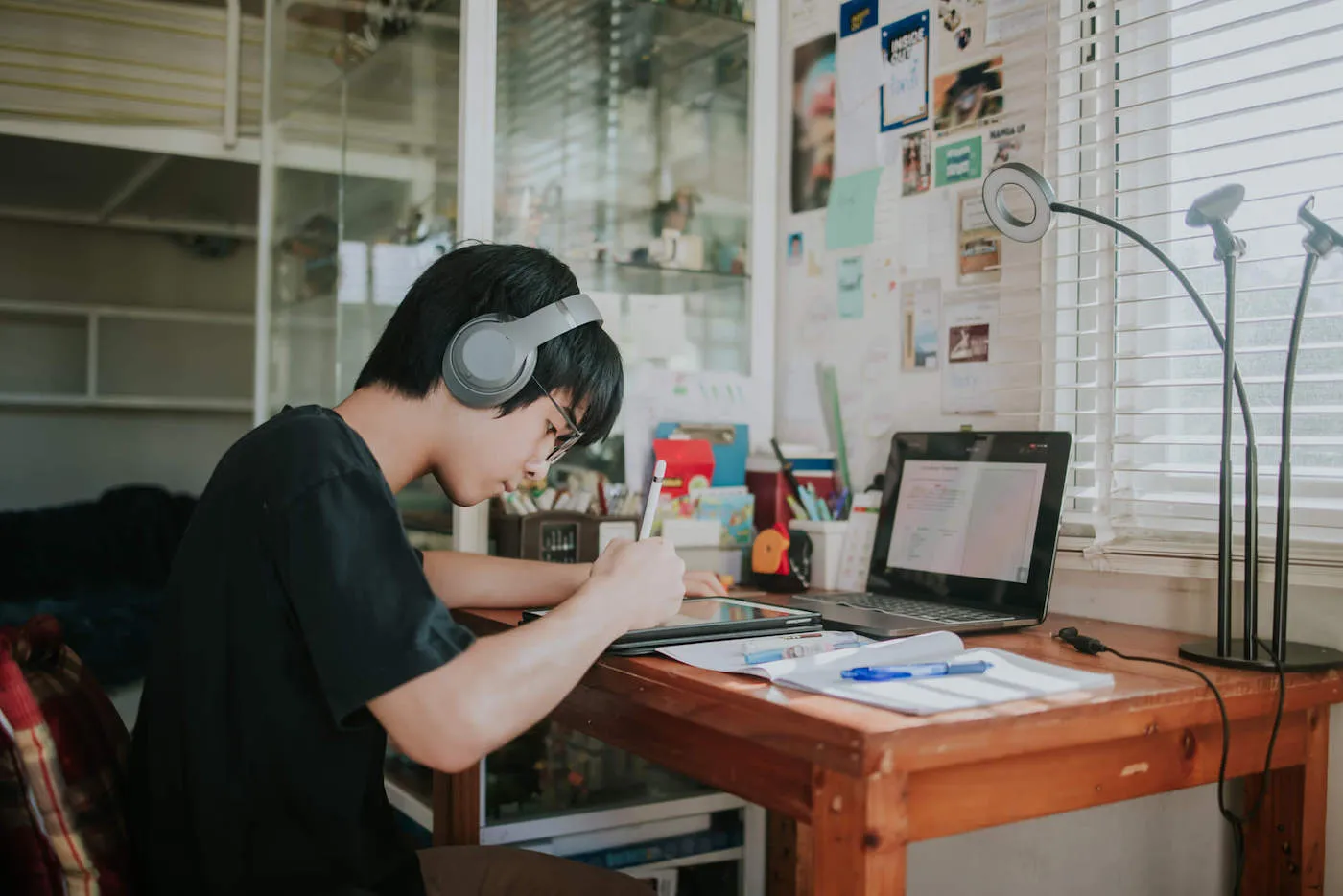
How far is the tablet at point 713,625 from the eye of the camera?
1.18m

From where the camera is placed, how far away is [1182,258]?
1.52 meters

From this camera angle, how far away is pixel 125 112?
313 centimetres

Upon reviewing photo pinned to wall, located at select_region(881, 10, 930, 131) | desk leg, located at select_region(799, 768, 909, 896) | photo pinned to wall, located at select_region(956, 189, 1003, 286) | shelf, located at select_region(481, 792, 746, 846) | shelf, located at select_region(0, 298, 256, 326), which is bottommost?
shelf, located at select_region(481, 792, 746, 846)

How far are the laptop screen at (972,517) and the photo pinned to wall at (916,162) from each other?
0.43 meters

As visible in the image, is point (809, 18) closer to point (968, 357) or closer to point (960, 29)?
point (960, 29)

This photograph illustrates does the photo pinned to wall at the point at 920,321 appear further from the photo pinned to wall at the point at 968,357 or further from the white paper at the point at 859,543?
the white paper at the point at 859,543

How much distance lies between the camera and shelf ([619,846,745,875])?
6.34 feet

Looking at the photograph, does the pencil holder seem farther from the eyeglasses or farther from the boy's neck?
the boy's neck

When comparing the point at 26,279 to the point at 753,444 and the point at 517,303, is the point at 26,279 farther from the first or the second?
the point at 517,303

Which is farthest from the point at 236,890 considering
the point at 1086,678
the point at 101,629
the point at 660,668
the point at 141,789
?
the point at 101,629

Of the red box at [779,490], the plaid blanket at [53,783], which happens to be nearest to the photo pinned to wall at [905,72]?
the red box at [779,490]

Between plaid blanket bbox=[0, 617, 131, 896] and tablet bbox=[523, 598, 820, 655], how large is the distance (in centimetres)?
44

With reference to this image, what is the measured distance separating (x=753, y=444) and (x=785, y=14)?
86cm

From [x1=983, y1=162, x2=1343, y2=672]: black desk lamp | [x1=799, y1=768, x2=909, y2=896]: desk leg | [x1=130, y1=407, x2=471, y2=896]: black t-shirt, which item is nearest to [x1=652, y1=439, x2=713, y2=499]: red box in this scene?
[x1=983, y1=162, x2=1343, y2=672]: black desk lamp
